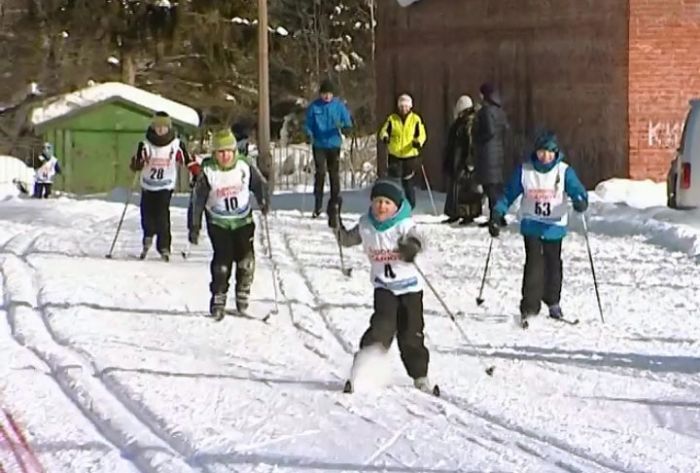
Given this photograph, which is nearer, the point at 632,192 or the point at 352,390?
the point at 352,390

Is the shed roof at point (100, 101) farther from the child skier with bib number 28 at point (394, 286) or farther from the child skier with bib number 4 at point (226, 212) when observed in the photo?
the child skier with bib number 28 at point (394, 286)

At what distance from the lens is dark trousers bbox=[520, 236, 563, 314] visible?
1159 centimetres

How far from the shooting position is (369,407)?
27.6 feet

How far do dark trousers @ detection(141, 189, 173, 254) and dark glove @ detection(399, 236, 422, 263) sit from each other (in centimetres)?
705

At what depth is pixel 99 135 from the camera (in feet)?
109

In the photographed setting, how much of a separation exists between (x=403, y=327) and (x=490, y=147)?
9.04 metres

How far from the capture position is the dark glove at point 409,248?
8797 millimetres

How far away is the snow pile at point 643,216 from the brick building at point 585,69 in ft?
2.14

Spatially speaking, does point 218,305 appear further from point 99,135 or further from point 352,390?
point 99,135

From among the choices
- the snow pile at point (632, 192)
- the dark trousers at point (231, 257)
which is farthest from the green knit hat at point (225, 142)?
the snow pile at point (632, 192)

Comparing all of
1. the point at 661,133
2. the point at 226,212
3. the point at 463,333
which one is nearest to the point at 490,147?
the point at 661,133

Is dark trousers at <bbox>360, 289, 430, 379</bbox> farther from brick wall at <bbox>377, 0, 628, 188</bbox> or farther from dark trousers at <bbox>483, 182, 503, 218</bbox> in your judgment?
brick wall at <bbox>377, 0, 628, 188</bbox>

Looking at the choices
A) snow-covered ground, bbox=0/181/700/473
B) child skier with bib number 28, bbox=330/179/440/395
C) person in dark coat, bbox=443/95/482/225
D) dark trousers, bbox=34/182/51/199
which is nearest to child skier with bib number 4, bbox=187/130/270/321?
snow-covered ground, bbox=0/181/700/473

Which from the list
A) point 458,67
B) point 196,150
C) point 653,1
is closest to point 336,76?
point 196,150
